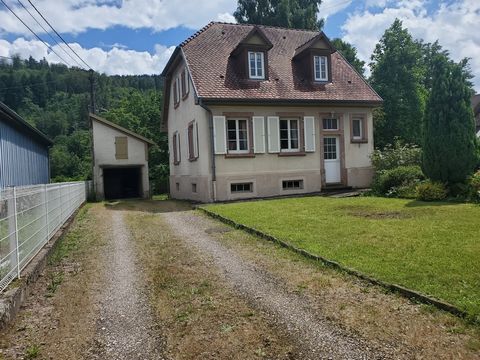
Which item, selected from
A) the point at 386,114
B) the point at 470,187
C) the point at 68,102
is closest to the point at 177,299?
the point at 470,187

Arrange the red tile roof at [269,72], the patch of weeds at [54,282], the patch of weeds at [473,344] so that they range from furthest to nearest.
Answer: the red tile roof at [269,72] < the patch of weeds at [54,282] < the patch of weeds at [473,344]

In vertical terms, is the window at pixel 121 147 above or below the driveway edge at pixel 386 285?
above

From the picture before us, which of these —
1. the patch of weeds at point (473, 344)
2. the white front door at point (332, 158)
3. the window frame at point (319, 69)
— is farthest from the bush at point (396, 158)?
the patch of weeds at point (473, 344)

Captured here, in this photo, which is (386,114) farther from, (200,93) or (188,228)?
(188,228)

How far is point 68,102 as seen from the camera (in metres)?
68.1

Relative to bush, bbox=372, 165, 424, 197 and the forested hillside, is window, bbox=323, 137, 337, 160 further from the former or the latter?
the forested hillside

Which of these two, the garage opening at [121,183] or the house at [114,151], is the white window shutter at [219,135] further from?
the garage opening at [121,183]

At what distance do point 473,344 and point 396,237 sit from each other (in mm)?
4051

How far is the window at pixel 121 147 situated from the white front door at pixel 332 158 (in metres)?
12.8

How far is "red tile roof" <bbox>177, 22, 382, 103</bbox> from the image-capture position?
16.7 m

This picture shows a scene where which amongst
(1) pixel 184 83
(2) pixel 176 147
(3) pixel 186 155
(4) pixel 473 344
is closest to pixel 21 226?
(4) pixel 473 344

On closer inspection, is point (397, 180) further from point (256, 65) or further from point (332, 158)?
point (256, 65)

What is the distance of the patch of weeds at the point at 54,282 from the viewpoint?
217 inches

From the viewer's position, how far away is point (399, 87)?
28.7m
